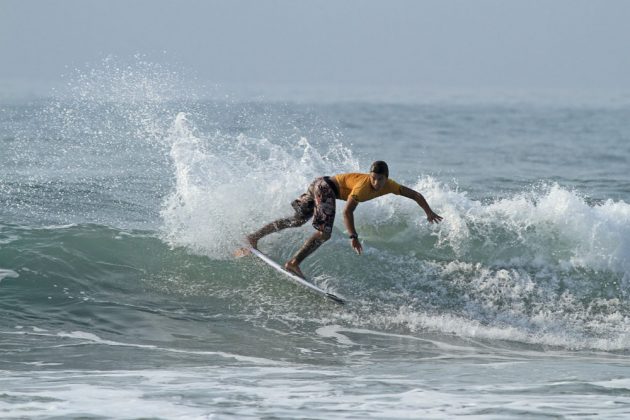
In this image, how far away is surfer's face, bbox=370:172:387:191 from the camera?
32.7 feet

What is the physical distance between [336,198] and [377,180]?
900 millimetres

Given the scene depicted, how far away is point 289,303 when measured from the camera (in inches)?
431

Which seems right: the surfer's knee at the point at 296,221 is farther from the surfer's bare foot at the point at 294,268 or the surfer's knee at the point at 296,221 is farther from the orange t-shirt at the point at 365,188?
the orange t-shirt at the point at 365,188

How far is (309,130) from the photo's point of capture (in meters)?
31.6

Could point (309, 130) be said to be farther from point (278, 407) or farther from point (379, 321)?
point (278, 407)

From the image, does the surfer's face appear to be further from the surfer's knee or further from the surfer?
the surfer's knee

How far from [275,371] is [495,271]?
4.35m

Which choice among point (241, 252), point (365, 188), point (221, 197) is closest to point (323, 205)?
point (365, 188)

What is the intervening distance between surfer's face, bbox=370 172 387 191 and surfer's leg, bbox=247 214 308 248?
1.36 metres

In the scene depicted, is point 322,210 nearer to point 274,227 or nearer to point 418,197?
point 274,227

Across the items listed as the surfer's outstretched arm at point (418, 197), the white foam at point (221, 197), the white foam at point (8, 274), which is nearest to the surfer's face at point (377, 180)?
the surfer's outstretched arm at point (418, 197)

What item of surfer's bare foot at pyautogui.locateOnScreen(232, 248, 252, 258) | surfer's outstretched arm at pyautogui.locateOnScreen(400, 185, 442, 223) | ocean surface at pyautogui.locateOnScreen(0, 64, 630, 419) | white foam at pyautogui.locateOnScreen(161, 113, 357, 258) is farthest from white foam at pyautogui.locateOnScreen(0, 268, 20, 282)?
surfer's outstretched arm at pyautogui.locateOnScreen(400, 185, 442, 223)

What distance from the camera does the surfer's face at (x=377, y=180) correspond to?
9.98 m

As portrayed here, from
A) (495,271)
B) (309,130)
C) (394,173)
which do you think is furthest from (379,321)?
(309,130)
